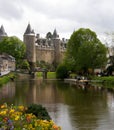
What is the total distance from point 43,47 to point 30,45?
1316 cm

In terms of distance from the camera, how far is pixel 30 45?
157 metres

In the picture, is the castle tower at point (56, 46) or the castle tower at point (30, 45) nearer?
the castle tower at point (30, 45)

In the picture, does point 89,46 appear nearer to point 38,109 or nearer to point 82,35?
point 82,35

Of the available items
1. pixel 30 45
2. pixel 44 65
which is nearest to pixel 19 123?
pixel 30 45

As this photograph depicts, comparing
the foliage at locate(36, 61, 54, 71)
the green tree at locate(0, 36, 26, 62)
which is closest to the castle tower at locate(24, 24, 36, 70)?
the foliage at locate(36, 61, 54, 71)

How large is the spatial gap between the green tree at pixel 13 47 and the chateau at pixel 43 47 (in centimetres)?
1133

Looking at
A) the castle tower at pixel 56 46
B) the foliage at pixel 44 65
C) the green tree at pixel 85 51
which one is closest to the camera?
the green tree at pixel 85 51

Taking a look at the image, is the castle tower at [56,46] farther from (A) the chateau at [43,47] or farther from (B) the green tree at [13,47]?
(B) the green tree at [13,47]

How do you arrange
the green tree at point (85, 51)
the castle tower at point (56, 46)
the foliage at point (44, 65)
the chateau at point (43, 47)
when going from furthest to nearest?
the castle tower at point (56, 46)
the foliage at point (44, 65)
the chateau at point (43, 47)
the green tree at point (85, 51)

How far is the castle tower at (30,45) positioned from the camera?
503ft

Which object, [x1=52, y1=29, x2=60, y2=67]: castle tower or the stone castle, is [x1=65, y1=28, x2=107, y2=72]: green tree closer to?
the stone castle

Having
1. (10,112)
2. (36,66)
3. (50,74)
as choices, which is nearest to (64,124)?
(10,112)

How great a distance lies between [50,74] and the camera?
121062 mm

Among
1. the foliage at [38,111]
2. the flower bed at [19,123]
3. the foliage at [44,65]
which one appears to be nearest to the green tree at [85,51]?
the foliage at [38,111]
